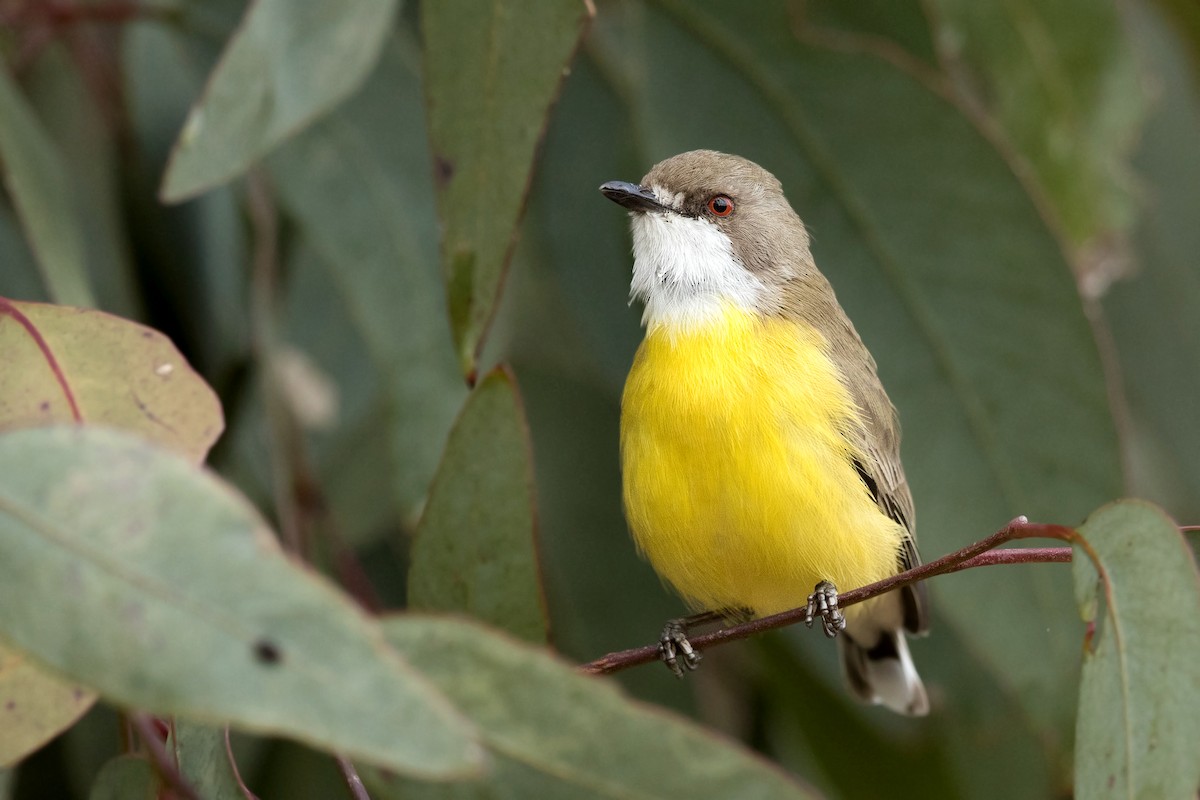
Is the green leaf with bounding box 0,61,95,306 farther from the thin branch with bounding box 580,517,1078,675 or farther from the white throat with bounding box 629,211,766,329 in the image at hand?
the thin branch with bounding box 580,517,1078,675

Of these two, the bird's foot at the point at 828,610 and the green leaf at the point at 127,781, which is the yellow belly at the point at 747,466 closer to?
the bird's foot at the point at 828,610

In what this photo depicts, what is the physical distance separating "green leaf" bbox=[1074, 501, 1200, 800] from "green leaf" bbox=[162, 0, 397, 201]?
1.54 metres

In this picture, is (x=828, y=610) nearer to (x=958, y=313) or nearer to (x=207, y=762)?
(x=958, y=313)

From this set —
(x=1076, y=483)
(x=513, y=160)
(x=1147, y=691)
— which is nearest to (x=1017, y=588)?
(x=1076, y=483)

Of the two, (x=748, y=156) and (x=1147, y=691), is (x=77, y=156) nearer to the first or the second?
(x=748, y=156)

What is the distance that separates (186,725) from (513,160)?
1.07 m

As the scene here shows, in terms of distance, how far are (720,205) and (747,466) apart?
79cm

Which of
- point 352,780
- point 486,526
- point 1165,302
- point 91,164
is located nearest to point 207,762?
point 352,780

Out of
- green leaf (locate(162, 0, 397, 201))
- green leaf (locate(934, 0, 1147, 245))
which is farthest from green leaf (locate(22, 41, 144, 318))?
green leaf (locate(934, 0, 1147, 245))

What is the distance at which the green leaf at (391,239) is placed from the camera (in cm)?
325

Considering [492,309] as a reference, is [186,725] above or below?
below

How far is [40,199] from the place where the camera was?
2.92 meters

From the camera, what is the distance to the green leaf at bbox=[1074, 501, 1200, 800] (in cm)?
183

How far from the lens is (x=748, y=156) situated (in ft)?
11.6
